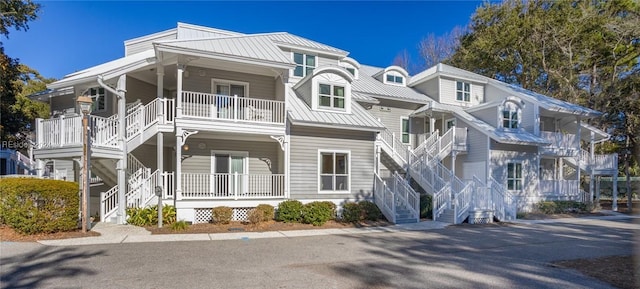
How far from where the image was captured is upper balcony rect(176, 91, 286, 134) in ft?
44.7

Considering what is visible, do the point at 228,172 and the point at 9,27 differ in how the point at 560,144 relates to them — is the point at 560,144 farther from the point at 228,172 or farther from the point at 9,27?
the point at 9,27

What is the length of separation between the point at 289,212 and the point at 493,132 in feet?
40.3

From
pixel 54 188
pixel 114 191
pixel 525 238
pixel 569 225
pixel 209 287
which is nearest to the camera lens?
pixel 209 287

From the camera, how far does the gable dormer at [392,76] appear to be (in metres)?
23.4

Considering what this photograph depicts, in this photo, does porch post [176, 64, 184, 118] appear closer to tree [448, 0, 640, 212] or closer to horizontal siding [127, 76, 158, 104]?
horizontal siding [127, 76, 158, 104]

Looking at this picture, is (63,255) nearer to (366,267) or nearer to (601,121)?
(366,267)

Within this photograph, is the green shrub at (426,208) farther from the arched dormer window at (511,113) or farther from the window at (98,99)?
the window at (98,99)

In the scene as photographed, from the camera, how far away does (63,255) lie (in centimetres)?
798

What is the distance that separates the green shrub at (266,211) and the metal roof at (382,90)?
29.1 ft

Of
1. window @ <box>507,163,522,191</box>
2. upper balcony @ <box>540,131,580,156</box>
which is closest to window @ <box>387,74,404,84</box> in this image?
window @ <box>507,163,522,191</box>

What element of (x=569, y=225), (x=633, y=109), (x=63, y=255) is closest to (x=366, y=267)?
(x=63, y=255)

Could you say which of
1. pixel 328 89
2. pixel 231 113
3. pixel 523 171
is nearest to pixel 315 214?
pixel 231 113

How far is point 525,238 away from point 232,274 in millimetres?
9514

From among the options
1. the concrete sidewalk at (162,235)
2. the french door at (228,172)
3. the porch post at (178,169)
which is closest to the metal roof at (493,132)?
the concrete sidewalk at (162,235)
